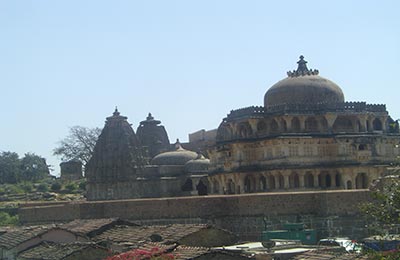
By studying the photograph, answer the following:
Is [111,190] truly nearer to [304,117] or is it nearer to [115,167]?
[115,167]

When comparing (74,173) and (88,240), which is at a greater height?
(74,173)

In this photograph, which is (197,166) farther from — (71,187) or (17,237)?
(71,187)

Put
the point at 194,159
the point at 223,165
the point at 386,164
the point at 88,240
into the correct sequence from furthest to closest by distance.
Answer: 1. the point at 194,159
2. the point at 223,165
3. the point at 386,164
4. the point at 88,240

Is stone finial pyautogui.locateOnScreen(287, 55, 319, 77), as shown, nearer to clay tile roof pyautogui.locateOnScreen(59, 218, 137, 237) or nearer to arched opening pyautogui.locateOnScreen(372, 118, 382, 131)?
arched opening pyautogui.locateOnScreen(372, 118, 382, 131)

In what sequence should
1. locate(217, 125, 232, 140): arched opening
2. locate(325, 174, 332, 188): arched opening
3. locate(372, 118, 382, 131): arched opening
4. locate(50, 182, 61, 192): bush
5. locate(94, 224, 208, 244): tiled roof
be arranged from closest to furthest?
1. locate(94, 224, 208, 244): tiled roof
2. locate(325, 174, 332, 188): arched opening
3. locate(372, 118, 382, 131): arched opening
4. locate(217, 125, 232, 140): arched opening
5. locate(50, 182, 61, 192): bush

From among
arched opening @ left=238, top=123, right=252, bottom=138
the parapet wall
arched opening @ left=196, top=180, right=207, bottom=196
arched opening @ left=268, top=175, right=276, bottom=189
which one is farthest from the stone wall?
arched opening @ left=196, top=180, right=207, bottom=196

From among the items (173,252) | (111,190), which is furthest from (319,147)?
(173,252)

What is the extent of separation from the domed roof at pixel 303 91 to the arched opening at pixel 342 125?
119 centimetres

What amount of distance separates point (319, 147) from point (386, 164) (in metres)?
3.92

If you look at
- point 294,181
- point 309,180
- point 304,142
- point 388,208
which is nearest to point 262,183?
point 294,181

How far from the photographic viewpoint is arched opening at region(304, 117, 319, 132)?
4625 centimetres

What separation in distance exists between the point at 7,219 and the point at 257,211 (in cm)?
3247

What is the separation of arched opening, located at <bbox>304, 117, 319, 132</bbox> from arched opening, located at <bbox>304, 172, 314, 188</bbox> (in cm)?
285

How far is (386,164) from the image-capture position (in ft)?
147
